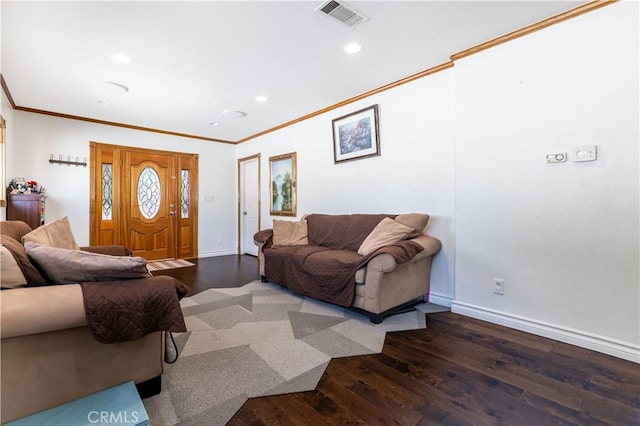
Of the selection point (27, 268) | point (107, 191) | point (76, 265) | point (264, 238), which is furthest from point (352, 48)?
point (107, 191)

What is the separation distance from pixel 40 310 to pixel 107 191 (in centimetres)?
450

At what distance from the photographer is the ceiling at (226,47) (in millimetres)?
2135

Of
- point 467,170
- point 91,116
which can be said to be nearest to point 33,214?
point 91,116

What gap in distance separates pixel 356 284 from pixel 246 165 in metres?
4.37

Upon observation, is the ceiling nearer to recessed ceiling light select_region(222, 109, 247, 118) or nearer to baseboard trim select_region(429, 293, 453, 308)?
recessed ceiling light select_region(222, 109, 247, 118)

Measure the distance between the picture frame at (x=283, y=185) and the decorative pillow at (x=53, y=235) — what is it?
9.93 ft

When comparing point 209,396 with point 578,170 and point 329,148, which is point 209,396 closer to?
point 578,170

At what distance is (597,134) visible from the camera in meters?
2.09

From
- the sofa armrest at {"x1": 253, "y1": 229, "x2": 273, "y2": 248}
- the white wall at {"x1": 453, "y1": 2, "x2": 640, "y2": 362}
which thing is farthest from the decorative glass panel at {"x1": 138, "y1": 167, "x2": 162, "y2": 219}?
the white wall at {"x1": 453, "y1": 2, "x2": 640, "y2": 362}

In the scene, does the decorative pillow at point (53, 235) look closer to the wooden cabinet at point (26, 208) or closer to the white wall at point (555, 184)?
the wooden cabinet at point (26, 208)

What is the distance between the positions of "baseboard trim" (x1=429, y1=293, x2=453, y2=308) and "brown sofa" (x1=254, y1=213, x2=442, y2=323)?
0.31ft

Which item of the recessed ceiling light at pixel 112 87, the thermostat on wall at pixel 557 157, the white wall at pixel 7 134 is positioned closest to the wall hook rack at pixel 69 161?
the white wall at pixel 7 134

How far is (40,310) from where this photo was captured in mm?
1221

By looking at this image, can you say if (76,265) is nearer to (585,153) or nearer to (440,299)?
(440,299)
